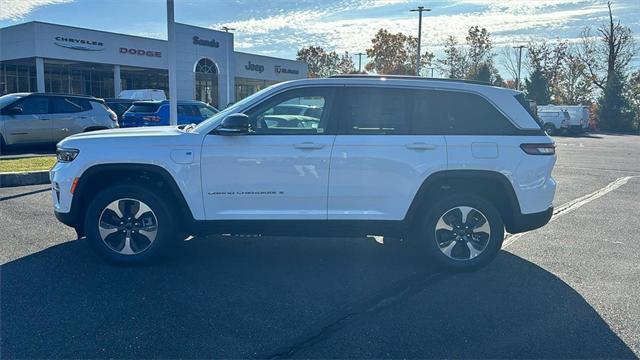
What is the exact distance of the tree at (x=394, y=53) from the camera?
5809cm

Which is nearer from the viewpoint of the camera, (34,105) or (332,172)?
(332,172)

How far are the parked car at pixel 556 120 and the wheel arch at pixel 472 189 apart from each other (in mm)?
34477

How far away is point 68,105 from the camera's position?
13656 mm

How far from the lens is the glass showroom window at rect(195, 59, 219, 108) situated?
1596 inches

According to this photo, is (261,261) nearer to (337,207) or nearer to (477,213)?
(337,207)

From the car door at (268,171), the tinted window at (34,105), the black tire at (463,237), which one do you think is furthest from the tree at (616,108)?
the car door at (268,171)

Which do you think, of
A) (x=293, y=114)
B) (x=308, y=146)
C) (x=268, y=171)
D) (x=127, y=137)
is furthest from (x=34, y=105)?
(x=308, y=146)

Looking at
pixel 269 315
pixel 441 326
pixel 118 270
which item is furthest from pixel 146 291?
pixel 441 326

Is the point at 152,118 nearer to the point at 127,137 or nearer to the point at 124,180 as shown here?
the point at 124,180

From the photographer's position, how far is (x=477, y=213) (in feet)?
16.2

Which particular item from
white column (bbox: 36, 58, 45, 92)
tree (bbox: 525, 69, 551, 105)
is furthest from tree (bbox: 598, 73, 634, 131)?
white column (bbox: 36, 58, 45, 92)

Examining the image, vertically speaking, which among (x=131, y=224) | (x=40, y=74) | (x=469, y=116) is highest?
(x=40, y=74)

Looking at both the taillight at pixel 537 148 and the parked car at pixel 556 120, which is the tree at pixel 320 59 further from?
the taillight at pixel 537 148

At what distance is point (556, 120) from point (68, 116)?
33332 mm
